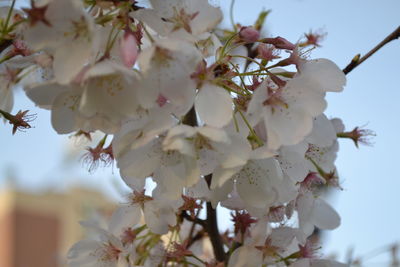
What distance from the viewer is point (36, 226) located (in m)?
11.9

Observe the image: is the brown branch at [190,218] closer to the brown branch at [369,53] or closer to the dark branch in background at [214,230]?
the dark branch in background at [214,230]

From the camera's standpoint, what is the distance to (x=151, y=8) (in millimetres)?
946

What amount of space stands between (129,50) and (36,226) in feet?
38.4

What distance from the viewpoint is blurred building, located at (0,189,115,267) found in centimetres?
1149

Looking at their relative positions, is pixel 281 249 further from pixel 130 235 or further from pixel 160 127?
pixel 160 127

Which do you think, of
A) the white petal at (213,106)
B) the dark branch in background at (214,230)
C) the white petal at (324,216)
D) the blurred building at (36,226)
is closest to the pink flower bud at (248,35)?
the white petal at (213,106)

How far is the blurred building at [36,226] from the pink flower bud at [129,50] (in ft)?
34.9

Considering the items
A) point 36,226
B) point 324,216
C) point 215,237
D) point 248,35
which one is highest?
point 36,226

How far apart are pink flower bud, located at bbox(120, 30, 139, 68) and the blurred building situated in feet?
34.9

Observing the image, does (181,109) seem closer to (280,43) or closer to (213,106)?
(213,106)

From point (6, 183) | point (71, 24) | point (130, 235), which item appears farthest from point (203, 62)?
point (6, 183)

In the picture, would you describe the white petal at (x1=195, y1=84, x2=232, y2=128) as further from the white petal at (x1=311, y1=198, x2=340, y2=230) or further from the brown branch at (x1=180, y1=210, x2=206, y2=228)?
the white petal at (x1=311, y1=198, x2=340, y2=230)

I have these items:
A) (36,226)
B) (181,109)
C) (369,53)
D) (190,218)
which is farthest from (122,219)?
(36,226)

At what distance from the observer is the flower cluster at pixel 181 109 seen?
861 millimetres
